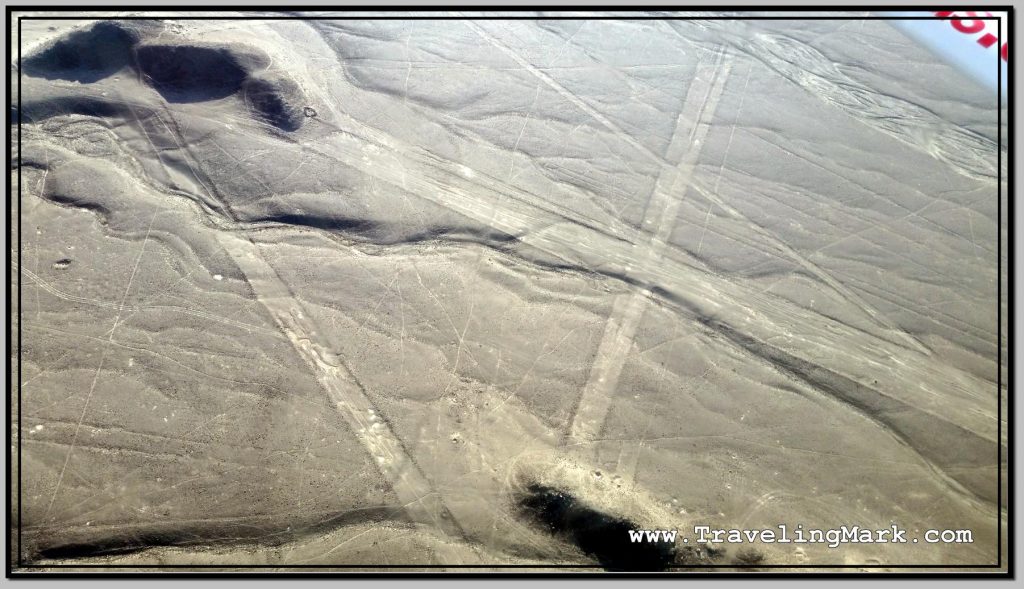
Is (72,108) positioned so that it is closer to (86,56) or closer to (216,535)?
(86,56)

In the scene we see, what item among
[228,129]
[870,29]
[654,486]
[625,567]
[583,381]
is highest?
[870,29]

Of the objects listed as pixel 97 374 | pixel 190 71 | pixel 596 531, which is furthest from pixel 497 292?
pixel 190 71

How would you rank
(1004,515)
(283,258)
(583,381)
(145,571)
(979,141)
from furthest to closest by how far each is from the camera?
(979,141) < (283,258) < (583,381) < (1004,515) < (145,571)

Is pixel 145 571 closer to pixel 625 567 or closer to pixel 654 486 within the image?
pixel 625 567

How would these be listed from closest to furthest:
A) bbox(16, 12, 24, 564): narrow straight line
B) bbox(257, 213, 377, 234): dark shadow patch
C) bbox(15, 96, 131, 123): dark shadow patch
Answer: bbox(16, 12, 24, 564): narrow straight line < bbox(257, 213, 377, 234): dark shadow patch < bbox(15, 96, 131, 123): dark shadow patch

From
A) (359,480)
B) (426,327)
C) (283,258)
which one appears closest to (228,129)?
(283,258)

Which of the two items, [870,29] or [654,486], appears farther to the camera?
[870,29]

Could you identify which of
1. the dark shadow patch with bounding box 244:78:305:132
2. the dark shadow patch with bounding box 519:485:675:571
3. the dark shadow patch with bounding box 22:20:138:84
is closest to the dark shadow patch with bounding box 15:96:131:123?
the dark shadow patch with bounding box 22:20:138:84

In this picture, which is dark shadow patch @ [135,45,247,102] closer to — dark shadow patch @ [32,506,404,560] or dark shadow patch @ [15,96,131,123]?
dark shadow patch @ [15,96,131,123]
